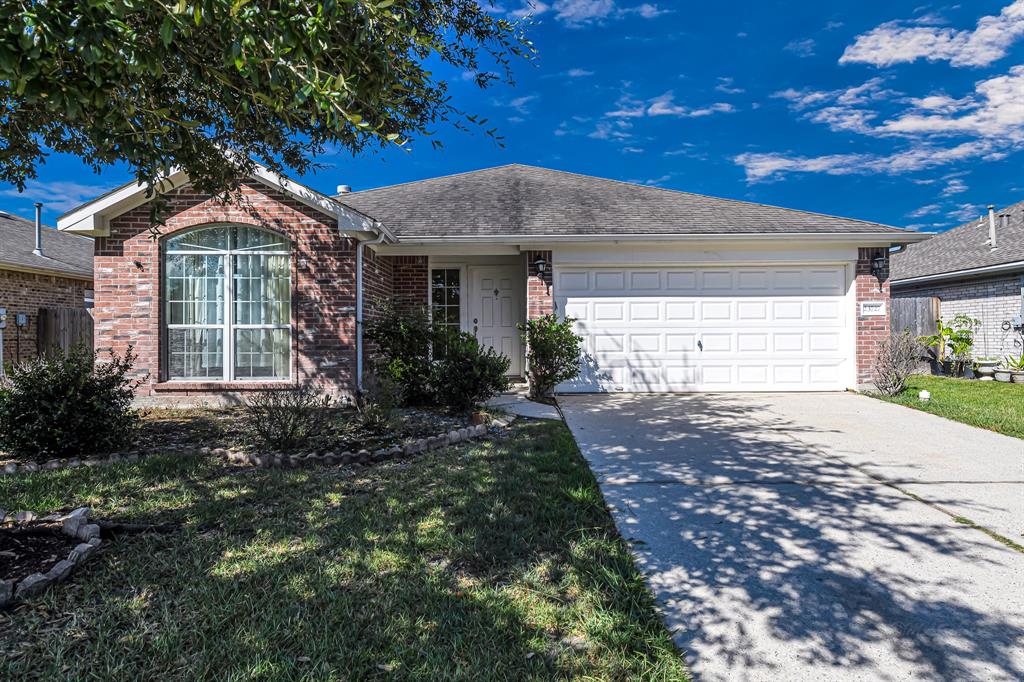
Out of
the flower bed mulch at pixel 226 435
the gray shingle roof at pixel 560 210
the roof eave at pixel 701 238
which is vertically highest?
the gray shingle roof at pixel 560 210

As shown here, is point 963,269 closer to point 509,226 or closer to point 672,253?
point 672,253

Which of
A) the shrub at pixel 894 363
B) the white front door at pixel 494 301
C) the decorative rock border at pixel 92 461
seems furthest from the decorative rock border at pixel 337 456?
the shrub at pixel 894 363

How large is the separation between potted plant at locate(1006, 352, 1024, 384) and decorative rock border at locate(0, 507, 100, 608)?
15.5m

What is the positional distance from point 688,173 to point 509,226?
17.5 metres

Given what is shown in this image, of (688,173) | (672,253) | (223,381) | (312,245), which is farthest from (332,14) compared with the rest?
(688,173)

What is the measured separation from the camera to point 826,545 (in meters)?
3.11

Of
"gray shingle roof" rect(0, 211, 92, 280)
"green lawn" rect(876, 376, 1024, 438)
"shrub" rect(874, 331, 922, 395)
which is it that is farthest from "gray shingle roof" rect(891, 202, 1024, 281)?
"gray shingle roof" rect(0, 211, 92, 280)

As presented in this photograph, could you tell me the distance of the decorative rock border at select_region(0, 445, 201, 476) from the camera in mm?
4656

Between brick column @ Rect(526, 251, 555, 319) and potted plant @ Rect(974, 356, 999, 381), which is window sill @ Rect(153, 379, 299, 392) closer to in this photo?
brick column @ Rect(526, 251, 555, 319)

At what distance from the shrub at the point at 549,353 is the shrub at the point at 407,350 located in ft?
6.50

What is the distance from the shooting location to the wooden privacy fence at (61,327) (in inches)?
532

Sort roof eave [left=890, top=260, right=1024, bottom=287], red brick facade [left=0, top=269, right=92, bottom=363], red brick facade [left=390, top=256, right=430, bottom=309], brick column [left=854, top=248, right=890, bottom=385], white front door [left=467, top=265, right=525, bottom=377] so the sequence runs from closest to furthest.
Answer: brick column [left=854, top=248, right=890, bottom=385] → red brick facade [left=390, top=256, right=430, bottom=309] → white front door [left=467, top=265, right=525, bottom=377] → roof eave [left=890, top=260, right=1024, bottom=287] → red brick facade [left=0, top=269, right=92, bottom=363]

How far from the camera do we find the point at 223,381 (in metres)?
7.90

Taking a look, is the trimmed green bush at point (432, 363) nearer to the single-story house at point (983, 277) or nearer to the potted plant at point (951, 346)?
the potted plant at point (951, 346)
